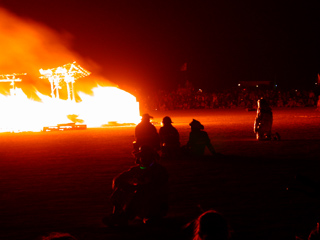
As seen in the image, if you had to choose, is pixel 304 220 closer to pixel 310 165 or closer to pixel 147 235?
pixel 147 235

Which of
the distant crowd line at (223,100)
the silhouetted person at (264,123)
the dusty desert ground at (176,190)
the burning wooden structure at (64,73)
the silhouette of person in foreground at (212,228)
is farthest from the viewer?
the distant crowd line at (223,100)

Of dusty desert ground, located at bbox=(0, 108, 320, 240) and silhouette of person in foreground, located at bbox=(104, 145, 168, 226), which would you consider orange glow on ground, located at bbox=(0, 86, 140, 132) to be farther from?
silhouette of person in foreground, located at bbox=(104, 145, 168, 226)

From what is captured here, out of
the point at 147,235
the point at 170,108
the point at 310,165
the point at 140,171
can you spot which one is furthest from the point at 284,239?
the point at 170,108

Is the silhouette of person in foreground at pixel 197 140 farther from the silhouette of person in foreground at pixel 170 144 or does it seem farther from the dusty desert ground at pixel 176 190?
the dusty desert ground at pixel 176 190

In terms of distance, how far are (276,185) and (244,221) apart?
7.31 ft

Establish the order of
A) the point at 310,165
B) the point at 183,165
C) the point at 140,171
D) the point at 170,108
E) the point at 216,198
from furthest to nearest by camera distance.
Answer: the point at 170,108 < the point at 183,165 < the point at 310,165 < the point at 216,198 < the point at 140,171

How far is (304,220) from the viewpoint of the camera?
230 inches

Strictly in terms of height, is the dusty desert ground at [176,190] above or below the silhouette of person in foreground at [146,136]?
below

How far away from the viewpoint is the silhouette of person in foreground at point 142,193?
591 centimetres

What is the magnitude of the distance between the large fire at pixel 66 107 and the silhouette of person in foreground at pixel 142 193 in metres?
19.3

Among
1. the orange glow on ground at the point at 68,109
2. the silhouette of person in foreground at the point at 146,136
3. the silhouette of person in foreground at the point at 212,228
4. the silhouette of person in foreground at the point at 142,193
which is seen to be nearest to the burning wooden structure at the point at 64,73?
the orange glow on ground at the point at 68,109

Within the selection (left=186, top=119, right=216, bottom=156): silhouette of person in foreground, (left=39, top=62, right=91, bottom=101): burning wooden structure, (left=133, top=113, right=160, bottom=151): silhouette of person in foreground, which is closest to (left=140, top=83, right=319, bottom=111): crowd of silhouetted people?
(left=39, top=62, right=91, bottom=101): burning wooden structure

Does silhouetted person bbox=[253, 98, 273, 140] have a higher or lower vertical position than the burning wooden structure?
lower

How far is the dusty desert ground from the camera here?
5.74m
